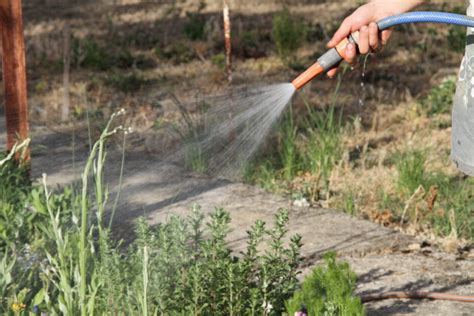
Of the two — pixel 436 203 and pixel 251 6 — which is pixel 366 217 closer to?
pixel 436 203

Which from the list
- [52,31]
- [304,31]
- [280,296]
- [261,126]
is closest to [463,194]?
[261,126]

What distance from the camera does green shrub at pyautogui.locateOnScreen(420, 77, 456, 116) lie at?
727 cm

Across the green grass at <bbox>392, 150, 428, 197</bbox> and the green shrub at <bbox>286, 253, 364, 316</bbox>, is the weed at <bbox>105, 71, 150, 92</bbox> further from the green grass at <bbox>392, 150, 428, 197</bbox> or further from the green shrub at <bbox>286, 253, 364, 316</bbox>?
the green shrub at <bbox>286, 253, 364, 316</bbox>

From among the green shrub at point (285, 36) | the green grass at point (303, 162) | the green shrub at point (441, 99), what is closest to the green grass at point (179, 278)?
the green grass at point (303, 162)

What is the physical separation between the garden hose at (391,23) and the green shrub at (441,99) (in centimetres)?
397

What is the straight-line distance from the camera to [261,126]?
15.0ft

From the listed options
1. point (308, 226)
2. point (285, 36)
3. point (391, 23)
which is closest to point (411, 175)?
point (308, 226)

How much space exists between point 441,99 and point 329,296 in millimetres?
4165

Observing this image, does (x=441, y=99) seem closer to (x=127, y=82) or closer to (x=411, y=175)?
(x=411, y=175)

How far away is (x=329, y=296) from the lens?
3406 millimetres

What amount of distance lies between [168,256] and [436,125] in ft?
13.1

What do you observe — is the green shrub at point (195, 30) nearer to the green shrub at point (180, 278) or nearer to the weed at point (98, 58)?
the weed at point (98, 58)

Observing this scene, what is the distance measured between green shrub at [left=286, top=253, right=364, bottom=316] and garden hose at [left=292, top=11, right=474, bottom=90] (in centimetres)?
62

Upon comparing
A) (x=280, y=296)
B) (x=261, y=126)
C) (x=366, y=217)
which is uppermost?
(x=261, y=126)
